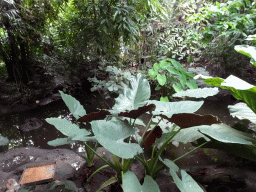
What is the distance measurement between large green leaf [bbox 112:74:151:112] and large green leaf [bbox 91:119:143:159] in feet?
0.49

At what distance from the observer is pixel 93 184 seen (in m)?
1.25

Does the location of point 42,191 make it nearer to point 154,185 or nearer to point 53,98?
point 154,185

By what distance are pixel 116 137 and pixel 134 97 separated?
1.32 feet

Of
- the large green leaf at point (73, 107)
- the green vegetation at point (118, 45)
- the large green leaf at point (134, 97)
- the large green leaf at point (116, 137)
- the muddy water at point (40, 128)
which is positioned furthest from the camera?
the muddy water at point (40, 128)

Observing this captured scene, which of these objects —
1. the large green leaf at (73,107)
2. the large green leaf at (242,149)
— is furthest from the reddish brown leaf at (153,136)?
the large green leaf at (73,107)

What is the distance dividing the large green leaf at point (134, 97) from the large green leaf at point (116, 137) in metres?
0.15

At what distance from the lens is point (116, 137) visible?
3.09ft

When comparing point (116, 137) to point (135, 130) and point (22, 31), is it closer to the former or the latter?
point (135, 130)

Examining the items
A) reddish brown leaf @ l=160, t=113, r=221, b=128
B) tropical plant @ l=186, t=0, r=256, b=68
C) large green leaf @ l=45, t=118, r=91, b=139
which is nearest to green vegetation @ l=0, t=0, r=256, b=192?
tropical plant @ l=186, t=0, r=256, b=68

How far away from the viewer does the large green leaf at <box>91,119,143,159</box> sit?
0.79 m

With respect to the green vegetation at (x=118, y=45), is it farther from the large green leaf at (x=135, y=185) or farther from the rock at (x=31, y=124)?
the rock at (x=31, y=124)

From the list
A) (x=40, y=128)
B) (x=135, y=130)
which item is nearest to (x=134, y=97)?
(x=135, y=130)

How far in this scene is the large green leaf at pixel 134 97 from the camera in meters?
1.17

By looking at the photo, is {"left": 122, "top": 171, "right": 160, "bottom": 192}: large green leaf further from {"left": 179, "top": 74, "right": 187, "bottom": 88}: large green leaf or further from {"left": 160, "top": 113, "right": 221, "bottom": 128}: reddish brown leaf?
{"left": 179, "top": 74, "right": 187, "bottom": 88}: large green leaf
